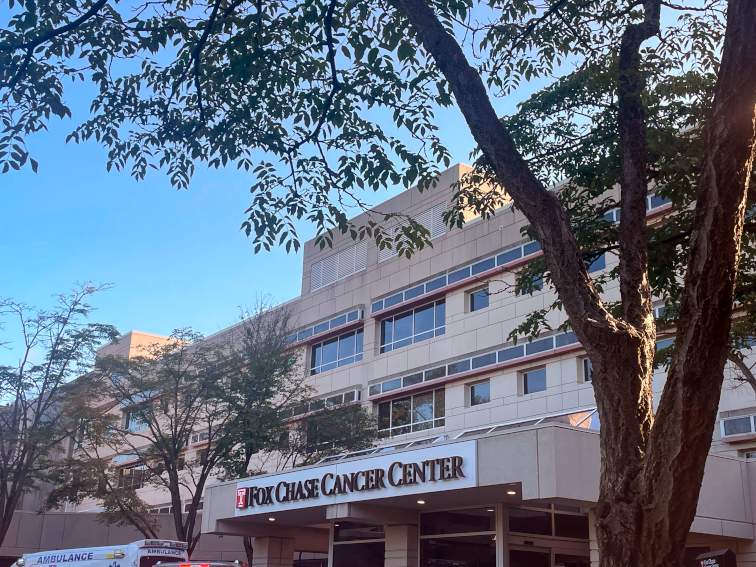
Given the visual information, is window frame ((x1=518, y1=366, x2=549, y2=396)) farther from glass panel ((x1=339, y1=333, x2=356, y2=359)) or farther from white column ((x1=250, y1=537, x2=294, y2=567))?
glass panel ((x1=339, y1=333, x2=356, y2=359))

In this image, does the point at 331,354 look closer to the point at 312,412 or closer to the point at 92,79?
the point at 312,412

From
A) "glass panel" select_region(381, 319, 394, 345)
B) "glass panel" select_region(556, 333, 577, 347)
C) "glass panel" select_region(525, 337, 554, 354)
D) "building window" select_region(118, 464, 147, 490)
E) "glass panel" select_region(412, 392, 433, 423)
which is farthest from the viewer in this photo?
"glass panel" select_region(381, 319, 394, 345)

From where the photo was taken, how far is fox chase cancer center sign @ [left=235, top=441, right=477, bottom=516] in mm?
15445

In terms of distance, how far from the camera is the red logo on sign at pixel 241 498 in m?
20.4

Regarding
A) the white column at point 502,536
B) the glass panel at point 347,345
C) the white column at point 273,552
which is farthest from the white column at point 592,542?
the glass panel at point 347,345

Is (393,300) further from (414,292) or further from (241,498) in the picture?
(241,498)

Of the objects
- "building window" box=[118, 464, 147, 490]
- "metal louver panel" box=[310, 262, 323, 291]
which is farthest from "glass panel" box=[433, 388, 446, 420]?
"building window" box=[118, 464, 147, 490]

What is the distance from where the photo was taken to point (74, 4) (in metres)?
9.10

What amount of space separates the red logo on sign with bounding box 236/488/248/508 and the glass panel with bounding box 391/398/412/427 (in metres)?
11.6

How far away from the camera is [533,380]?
27281 millimetres

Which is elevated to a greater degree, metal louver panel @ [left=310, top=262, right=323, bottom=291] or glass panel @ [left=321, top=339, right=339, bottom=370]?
metal louver panel @ [left=310, top=262, right=323, bottom=291]

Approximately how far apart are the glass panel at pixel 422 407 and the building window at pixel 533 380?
4.30 meters

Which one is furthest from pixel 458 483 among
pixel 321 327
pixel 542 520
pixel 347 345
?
pixel 321 327

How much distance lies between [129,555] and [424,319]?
14961 millimetres
